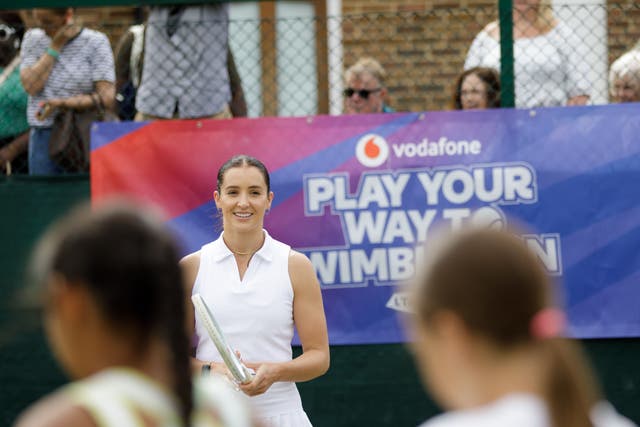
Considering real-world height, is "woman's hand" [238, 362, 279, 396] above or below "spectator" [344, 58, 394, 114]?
below

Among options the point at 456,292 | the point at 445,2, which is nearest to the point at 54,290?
the point at 456,292

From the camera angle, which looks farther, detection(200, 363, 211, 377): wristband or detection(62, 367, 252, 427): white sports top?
detection(200, 363, 211, 377): wristband

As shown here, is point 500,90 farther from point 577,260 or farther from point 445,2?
point 445,2

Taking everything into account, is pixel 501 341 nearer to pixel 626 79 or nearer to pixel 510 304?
pixel 510 304

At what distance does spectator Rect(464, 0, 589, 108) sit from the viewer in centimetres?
708

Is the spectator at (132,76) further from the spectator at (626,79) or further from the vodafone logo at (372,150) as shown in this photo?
the spectator at (626,79)

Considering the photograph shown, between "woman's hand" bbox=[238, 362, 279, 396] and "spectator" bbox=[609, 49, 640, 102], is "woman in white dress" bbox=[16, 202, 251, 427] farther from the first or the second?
"spectator" bbox=[609, 49, 640, 102]

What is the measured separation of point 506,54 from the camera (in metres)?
6.99

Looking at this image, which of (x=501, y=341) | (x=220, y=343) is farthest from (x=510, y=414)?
(x=220, y=343)

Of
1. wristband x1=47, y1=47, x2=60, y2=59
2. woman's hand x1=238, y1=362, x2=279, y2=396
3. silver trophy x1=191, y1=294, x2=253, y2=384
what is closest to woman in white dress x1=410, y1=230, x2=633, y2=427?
silver trophy x1=191, y1=294, x2=253, y2=384

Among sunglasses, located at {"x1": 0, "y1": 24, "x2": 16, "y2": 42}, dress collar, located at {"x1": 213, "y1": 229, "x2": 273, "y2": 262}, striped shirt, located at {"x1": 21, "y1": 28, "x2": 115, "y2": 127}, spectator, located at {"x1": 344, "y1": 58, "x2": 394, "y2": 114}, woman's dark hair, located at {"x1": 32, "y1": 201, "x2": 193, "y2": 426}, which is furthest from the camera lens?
sunglasses, located at {"x1": 0, "y1": 24, "x2": 16, "y2": 42}

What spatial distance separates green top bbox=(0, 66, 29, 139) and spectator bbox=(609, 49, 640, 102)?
358 cm

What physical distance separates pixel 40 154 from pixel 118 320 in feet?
17.7

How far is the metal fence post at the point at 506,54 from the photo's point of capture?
6.97 meters
